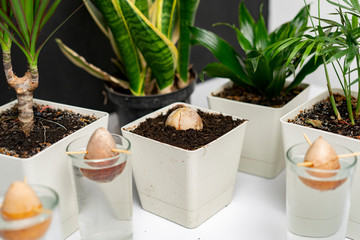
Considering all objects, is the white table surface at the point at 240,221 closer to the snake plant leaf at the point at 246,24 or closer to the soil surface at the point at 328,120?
the soil surface at the point at 328,120

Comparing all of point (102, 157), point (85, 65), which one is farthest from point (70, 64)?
point (102, 157)

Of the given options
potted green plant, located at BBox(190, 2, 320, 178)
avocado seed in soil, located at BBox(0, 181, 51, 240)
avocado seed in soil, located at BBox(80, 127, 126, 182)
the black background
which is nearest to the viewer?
avocado seed in soil, located at BBox(0, 181, 51, 240)

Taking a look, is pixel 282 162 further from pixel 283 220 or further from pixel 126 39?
pixel 126 39

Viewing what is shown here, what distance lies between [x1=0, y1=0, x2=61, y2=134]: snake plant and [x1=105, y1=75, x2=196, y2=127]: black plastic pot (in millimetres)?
229

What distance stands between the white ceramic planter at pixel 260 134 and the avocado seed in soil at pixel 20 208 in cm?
46

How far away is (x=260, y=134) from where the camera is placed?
34.2 inches

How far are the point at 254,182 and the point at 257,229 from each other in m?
0.16

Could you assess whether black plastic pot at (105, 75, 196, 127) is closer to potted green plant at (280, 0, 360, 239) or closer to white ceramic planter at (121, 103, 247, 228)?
white ceramic planter at (121, 103, 247, 228)

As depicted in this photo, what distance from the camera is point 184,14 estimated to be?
0.95 metres

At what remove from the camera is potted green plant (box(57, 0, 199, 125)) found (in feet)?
2.81

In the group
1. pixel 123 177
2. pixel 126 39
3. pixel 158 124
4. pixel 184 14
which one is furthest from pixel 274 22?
pixel 123 177

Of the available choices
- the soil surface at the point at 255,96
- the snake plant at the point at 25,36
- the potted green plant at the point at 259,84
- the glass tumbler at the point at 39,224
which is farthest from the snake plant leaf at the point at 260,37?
the glass tumbler at the point at 39,224

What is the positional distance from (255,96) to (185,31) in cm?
21

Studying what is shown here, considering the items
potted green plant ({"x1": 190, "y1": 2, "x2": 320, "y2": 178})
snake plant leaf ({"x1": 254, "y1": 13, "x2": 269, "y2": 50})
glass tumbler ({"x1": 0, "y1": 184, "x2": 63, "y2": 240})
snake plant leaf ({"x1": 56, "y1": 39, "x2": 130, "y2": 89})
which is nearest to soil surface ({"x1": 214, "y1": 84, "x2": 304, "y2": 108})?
potted green plant ({"x1": 190, "y1": 2, "x2": 320, "y2": 178})
